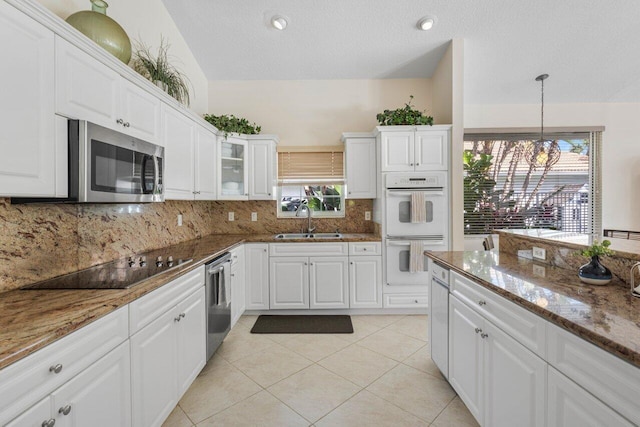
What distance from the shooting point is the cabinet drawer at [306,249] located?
311 centimetres

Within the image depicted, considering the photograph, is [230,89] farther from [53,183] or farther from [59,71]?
[53,183]

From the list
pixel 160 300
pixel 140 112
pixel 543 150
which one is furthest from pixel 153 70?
pixel 543 150

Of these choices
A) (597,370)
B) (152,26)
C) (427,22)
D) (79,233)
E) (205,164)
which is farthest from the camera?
(205,164)

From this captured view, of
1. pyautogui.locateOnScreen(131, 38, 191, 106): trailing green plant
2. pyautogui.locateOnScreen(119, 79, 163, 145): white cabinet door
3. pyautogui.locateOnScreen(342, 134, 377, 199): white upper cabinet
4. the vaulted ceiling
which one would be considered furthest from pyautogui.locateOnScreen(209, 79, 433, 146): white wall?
pyautogui.locateOnScreen(119, 79, 163, 145): white cabinet door

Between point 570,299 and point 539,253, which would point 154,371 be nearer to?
point 570,299

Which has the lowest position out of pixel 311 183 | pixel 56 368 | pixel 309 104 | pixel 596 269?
pixel 56 368

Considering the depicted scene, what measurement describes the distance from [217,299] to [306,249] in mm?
1154

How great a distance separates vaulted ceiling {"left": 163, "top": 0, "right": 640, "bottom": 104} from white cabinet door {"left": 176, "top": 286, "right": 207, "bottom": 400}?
273 cm

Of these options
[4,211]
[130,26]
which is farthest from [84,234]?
[130,26]

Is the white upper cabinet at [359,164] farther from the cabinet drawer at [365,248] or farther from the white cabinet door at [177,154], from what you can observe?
the white cabinet door at [177,154]

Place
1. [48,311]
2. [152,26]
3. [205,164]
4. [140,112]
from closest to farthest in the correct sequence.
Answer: [48,311], [140,112], [152,26], [205,164]

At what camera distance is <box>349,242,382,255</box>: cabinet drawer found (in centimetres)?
313

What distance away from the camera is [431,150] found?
3082 mm

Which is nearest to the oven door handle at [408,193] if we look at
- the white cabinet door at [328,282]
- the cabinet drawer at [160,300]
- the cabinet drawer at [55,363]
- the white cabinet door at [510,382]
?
the white cabinet door at [328,282]
